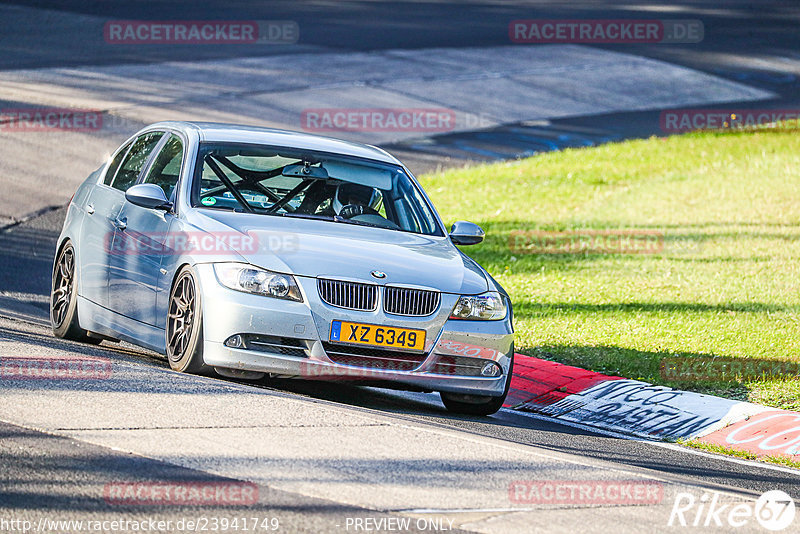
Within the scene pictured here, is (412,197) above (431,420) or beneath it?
above

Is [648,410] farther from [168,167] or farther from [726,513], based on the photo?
[168,167]

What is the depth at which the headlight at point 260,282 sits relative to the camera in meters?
7.57

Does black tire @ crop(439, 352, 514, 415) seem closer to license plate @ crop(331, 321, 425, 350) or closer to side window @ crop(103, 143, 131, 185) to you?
license plate @ crop(331, 321, 425, 350)

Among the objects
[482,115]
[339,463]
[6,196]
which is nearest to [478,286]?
[339,463]

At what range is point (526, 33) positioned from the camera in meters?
34.6

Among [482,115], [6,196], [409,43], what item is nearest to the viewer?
[6,196]

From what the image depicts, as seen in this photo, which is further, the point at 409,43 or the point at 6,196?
the point at 409,43

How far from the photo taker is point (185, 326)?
25.9ft

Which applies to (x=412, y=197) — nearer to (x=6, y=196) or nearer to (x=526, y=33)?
(x=6, y=196)

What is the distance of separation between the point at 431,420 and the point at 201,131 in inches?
107

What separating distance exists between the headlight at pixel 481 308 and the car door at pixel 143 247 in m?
1.90

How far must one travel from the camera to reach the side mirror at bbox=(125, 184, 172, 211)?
27.4ft

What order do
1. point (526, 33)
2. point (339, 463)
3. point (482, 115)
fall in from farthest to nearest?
point (526, 33), point (482, 115), point (339, 463)

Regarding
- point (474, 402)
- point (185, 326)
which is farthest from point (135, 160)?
point (474, 402)
